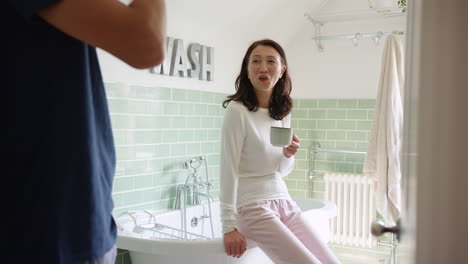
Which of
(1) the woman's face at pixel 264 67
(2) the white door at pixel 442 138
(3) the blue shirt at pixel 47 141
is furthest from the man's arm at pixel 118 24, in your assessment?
(1) the woman's face at pixel 264 67

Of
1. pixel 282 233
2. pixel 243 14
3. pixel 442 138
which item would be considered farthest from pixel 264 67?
pixel 442 138

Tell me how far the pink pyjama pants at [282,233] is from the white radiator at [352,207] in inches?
83.2

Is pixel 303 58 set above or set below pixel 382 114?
above

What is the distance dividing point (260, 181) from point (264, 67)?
623mm

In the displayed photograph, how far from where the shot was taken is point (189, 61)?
3.75 meters

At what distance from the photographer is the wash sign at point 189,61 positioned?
346cm

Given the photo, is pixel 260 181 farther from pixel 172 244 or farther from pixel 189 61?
pixel 189 61

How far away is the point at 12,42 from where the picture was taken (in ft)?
2.96

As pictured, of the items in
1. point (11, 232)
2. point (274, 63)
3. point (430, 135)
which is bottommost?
point (11, 232)

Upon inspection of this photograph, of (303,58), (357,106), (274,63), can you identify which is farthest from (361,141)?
(274,63)

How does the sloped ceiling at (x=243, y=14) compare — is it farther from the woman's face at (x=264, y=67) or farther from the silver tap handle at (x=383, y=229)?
the silver tap handle at (x=383, y=229)

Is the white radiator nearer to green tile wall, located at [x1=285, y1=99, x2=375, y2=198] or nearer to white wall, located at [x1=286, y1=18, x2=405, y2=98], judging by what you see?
green tile wall, located at [x1=285, y1=99, x2=375, y2=198]

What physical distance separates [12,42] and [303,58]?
4.25 metres

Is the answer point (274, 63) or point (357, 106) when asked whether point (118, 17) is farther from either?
point (357, 106)
